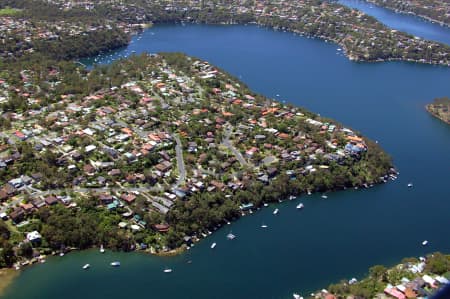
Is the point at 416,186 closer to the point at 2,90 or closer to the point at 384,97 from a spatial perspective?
the point at 384,97

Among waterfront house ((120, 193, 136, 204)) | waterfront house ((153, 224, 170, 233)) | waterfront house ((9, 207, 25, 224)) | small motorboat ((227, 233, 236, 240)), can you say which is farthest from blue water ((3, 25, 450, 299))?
waterfront house ((120, 193, 136, 204))

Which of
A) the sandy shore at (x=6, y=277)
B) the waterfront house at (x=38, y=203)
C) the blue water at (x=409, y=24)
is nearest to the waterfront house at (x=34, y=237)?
the sandy shore at (x=6, y=277)

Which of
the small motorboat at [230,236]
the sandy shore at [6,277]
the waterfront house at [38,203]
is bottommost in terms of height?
the sandy shore at [6,277]

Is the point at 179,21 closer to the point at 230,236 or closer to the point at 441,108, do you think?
the point at 441,108

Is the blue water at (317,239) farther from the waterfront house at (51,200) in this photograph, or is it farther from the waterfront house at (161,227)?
the waterfront house at (51,200)

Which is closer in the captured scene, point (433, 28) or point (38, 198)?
point (38, 198)

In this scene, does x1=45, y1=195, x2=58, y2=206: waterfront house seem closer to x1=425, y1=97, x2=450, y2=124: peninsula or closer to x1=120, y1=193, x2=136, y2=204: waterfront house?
x1=120, y1=193, x2=136, y2=204: waterfront house

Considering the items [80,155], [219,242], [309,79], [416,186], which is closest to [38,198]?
[80,155]
